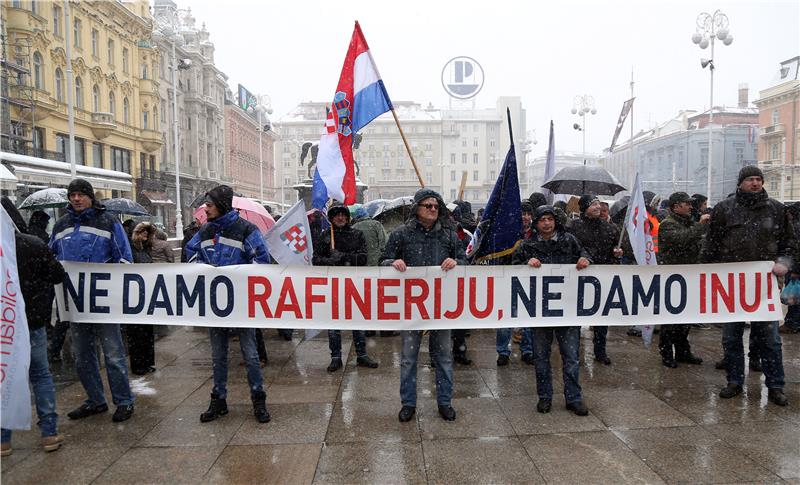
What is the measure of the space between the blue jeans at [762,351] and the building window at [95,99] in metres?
40.6

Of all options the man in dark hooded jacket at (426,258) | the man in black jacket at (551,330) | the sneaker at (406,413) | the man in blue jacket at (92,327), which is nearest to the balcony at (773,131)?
the man in black jacket at (551,330)

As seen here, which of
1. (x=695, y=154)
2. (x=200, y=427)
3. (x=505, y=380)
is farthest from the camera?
(x=695, y=154)

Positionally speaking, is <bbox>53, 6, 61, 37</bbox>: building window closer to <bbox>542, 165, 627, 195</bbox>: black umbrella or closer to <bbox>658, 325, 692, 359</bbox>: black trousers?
<bbox>542, 165, 627, 195</bbox>: black umbrella

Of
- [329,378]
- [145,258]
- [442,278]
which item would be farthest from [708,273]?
[145,258]

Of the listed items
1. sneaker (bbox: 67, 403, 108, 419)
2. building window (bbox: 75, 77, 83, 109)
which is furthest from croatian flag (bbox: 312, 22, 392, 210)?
building window (bbox: 75, 77, 83, 109)

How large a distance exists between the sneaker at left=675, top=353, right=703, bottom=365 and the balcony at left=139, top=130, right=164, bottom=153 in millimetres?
44849

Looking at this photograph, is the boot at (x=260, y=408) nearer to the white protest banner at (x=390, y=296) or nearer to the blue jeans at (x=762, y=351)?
the white protest banner at (x=390, y=296)

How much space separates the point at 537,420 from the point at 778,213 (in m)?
2.87

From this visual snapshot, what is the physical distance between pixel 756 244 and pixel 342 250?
13.6ft

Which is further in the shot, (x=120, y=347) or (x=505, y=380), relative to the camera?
(x=505, y=380)

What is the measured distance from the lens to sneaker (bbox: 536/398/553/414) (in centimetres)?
479

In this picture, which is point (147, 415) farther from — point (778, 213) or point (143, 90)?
point (143, 90)

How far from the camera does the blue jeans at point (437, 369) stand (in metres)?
4.71

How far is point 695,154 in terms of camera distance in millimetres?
64688
